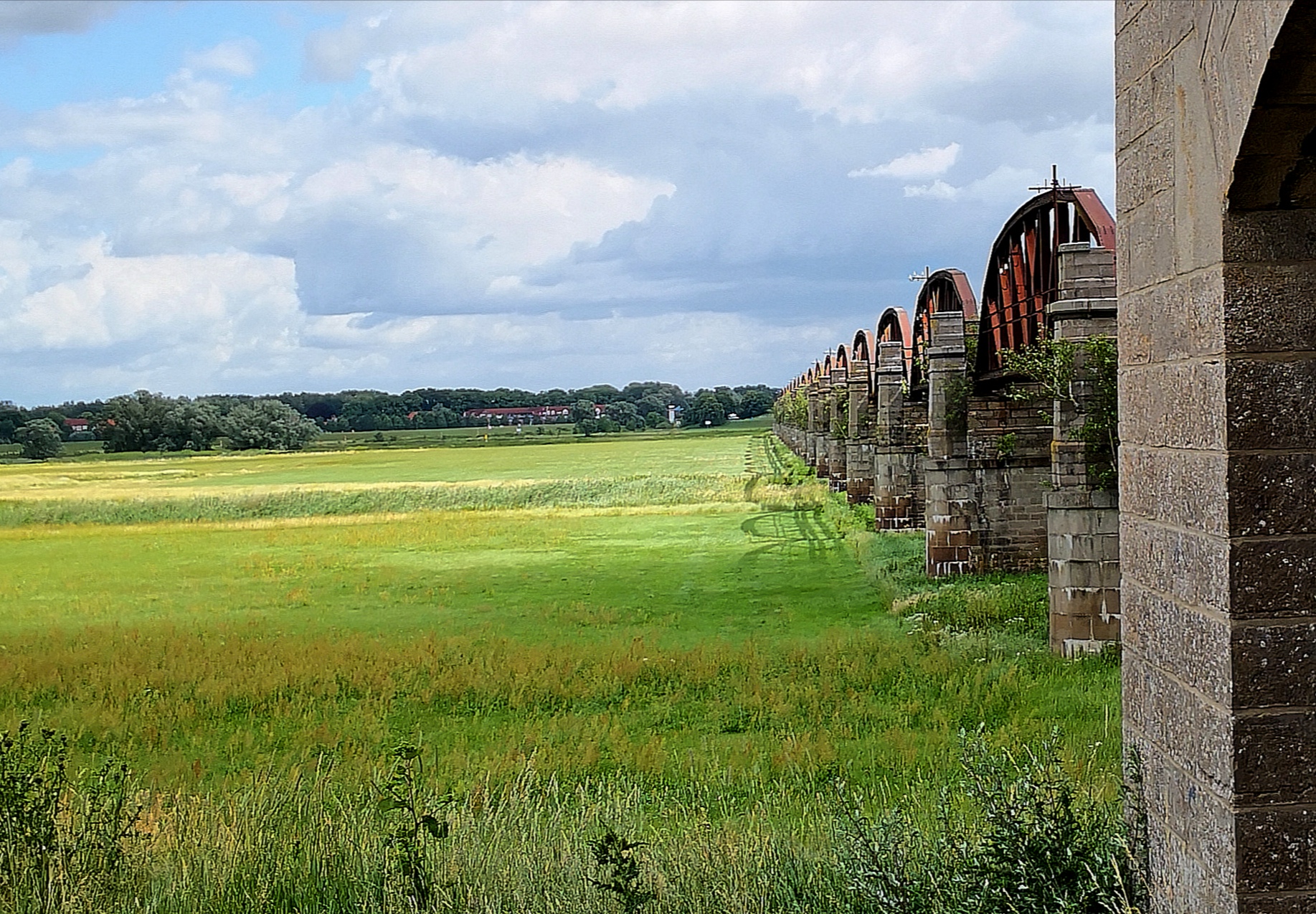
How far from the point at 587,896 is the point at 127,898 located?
225 centimetres

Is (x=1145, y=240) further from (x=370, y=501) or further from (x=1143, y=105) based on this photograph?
(x=370, y=501)

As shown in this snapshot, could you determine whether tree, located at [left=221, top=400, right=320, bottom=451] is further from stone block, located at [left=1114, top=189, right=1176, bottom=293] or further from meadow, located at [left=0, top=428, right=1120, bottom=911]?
stone block, located at [left=1114, top=189, right=1176, bottom=293]

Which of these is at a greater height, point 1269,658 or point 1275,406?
point 1275,406

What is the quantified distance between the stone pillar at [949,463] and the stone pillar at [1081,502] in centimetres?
720

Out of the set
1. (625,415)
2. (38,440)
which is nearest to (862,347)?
(38,440)

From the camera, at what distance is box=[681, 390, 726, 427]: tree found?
174m

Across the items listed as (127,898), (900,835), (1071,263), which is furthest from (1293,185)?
(1071,263)

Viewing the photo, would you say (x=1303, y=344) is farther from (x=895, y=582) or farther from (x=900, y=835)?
(x=895, y=582)

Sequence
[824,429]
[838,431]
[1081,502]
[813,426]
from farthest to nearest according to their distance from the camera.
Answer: [813,426] < [824,429] < [838,431] < [1081,502]

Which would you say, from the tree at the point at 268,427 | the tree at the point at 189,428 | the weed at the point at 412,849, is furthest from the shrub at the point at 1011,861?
the tree at the point at 268,427

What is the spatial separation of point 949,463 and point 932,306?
801cm

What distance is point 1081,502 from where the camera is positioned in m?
14.8

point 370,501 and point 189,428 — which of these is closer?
point 370,501

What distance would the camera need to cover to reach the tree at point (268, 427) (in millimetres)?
109125
